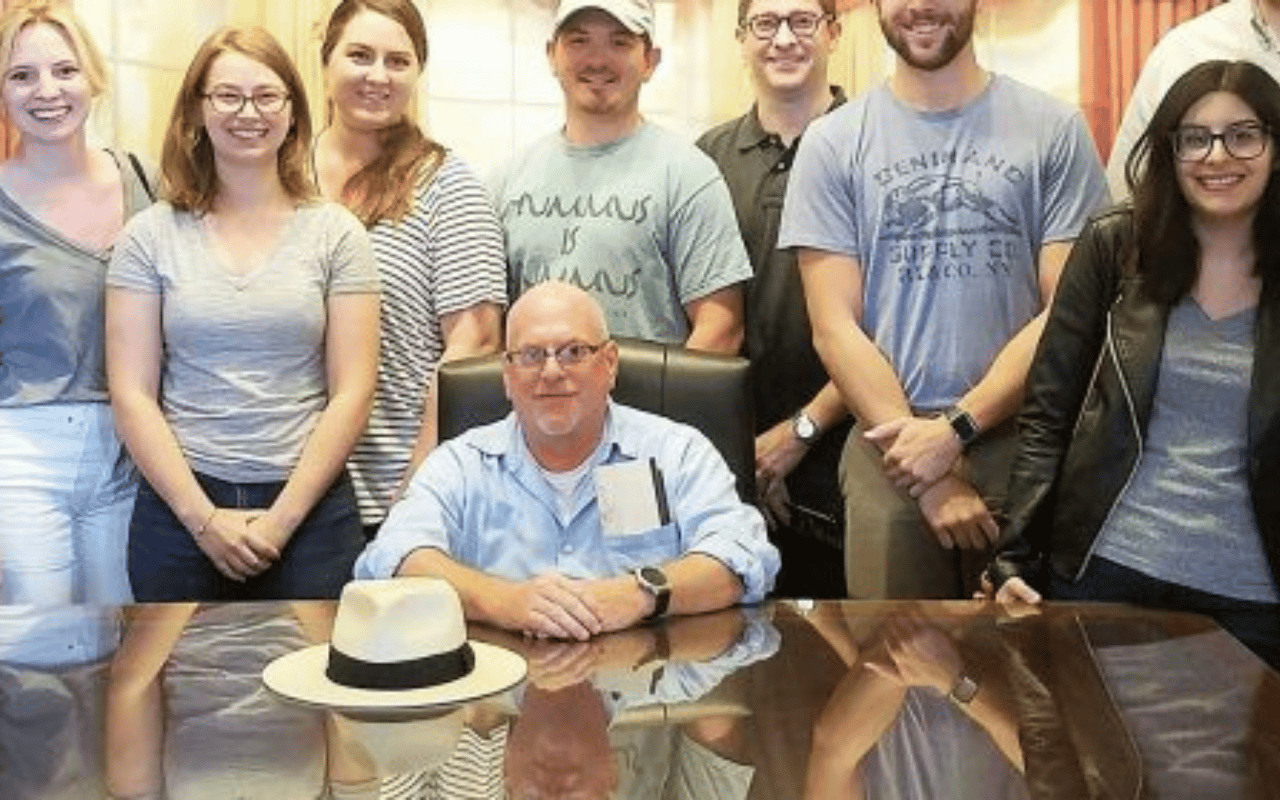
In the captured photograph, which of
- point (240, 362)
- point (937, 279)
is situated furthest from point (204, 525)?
point (937, 279)

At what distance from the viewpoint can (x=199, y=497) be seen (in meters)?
2.79

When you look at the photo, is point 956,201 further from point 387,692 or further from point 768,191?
point 387,692

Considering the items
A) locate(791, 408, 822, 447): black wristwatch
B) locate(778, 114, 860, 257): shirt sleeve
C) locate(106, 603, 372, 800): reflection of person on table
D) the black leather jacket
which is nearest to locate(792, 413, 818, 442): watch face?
locate(791, 408, 822, 447): black wristwatch

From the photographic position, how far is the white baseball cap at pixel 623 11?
3.21 m

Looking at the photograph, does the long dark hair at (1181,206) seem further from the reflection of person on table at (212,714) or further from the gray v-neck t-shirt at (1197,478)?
the reflection of person on table at (212,714)

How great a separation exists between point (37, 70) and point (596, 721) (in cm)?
187

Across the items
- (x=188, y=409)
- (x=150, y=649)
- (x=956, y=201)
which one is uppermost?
(x=956, y=201)

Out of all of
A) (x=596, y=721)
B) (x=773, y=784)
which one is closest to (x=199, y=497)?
(x=596, y=721)

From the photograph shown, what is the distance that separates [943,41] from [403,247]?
1.09m

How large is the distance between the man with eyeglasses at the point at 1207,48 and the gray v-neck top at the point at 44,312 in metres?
1.94

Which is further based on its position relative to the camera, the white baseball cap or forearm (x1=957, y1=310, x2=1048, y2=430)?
the white baseball cap

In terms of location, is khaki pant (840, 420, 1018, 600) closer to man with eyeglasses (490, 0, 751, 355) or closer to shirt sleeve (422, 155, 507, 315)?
man with eyeglasses (490, 0, 751, 355)

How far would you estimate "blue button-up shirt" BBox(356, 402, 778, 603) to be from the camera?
2.38 meters

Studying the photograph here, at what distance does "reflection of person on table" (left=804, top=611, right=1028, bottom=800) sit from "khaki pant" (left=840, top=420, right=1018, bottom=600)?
84 cm
